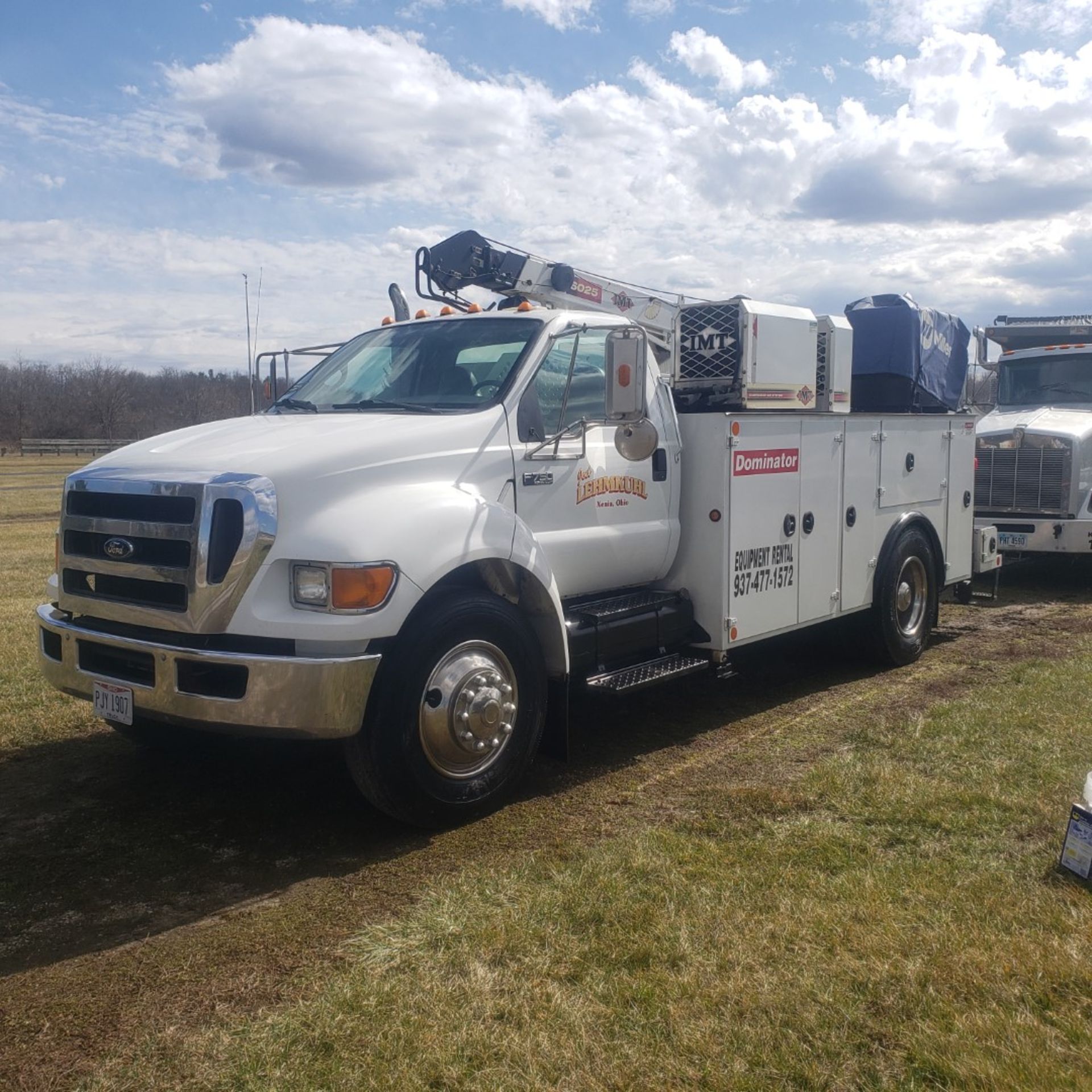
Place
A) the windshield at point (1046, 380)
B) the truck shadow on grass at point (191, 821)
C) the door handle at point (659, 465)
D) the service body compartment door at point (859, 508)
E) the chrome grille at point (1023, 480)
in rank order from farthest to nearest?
1. the windshield at point (1046, 380)
2. the chrome grille at point (1023, 480)
3. the service body compartment door at point (859, 508)
4. the door handle at point (659, 465)
5. the truck shadow on grass at point (191, 821)

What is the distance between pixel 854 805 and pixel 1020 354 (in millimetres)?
10192

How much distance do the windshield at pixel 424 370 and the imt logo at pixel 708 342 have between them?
1.38 m

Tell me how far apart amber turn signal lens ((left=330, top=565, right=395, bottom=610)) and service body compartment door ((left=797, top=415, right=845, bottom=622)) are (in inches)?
131

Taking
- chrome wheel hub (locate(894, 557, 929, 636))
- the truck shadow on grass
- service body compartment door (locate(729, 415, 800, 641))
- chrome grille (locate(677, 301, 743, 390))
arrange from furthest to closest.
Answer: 1. chrome wheel hub (locate(894, 557, 929, 636))
2. chrome grille (locate(677, 301, 743, 390))
3. service body compartment door (locate(729, 415, 800, 641))
4. the truck shadow on grass

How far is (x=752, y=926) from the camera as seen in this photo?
3.68 metres

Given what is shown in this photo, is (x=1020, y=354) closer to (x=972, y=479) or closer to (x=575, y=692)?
(x=972, y=479)

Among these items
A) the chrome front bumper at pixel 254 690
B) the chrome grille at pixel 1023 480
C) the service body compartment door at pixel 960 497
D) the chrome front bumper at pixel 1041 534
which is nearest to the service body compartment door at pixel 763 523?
the service body compartment door at pixel 960 497

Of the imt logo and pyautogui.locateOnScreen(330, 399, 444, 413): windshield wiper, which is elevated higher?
the imt logo

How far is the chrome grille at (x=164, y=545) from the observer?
4.23 meters

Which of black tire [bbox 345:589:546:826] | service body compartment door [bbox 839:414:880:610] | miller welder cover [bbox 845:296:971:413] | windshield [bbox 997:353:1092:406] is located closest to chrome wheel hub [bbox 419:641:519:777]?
black tire [bbox 345:589:546:826]

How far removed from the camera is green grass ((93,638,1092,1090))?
115 inches

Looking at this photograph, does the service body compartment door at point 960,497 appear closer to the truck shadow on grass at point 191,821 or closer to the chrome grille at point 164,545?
the truck shadow on grass at point 191,821

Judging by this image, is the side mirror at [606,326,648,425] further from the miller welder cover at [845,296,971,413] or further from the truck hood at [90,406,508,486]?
the miller welder cover at [845,296,971,413]

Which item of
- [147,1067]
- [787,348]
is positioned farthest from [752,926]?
[787,348]
